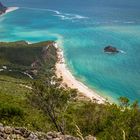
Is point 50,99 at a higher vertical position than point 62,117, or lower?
higher

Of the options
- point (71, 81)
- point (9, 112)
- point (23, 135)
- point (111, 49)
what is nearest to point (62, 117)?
point (9, 112)

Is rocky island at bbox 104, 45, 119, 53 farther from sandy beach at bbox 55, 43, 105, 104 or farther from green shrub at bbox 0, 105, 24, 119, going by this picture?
green shrub at bbox 0, 105, 24, 119

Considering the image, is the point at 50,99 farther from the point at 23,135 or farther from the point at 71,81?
the point at 71,81

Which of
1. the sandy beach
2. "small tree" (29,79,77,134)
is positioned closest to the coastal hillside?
"small tree" (29,79,77,134)

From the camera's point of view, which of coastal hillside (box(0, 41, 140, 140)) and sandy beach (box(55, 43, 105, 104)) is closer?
coastal hillside (box(0, 41, 140, 140))

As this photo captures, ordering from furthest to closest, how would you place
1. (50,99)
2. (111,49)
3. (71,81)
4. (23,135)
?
1. (111,49)
2. (71,81)
3. (50,99)
4. (23,135)

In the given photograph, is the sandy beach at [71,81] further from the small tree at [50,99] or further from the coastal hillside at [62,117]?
the small tree at [50,99]

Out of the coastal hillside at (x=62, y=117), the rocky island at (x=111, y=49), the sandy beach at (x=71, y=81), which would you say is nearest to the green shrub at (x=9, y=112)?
the coastal hillside at (x=62, y=117)

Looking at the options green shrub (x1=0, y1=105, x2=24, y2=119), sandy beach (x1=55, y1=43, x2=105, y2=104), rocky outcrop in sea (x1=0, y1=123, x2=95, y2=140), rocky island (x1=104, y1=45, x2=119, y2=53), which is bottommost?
sandy beach (x1=55, y1=43, x2=105, y2=104)
